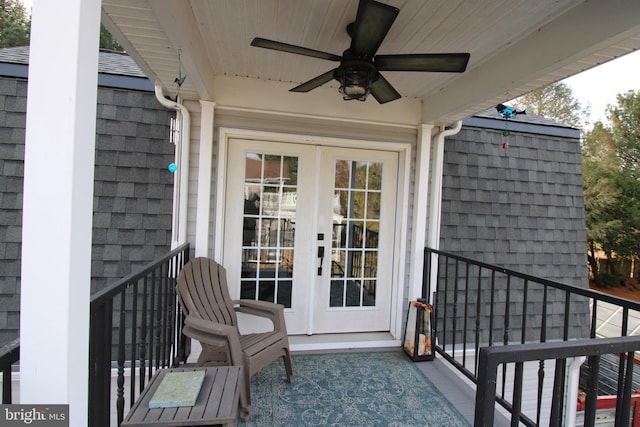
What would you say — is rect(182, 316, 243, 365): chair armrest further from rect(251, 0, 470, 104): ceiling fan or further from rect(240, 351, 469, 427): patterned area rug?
rect(251, 0, 470, 104): ceiling fan

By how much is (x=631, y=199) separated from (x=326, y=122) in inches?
527

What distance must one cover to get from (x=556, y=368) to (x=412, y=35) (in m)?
1.97

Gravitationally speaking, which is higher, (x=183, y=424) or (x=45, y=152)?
(x=45, y=152)

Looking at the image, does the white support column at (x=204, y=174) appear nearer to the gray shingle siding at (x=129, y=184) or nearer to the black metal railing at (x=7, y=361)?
the gray shingle siding at (x=129, y=184)

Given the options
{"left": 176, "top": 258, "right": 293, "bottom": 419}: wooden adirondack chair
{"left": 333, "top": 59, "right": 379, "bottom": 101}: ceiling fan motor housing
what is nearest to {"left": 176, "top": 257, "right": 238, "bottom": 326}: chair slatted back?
{"left": 176, "top": 258, "right": 293, "bottom": 419}: wooden adirondack chair

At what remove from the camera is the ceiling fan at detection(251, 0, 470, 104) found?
5.06 ft

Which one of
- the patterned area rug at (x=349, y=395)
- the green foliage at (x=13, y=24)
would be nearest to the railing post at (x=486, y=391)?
the patterned area rug at (x=349, y=395)

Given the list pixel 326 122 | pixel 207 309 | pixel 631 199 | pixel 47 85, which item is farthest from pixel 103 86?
pixel 631 199

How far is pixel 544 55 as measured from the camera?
Answer: 6.35 ft

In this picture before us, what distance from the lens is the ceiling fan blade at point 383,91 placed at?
2.04m

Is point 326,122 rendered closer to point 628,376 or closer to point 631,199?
point 628,376

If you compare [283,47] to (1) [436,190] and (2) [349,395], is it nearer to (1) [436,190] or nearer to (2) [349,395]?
(1) [436,190]

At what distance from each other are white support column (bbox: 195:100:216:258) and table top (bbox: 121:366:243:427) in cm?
138

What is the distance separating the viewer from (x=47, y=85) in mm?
845
